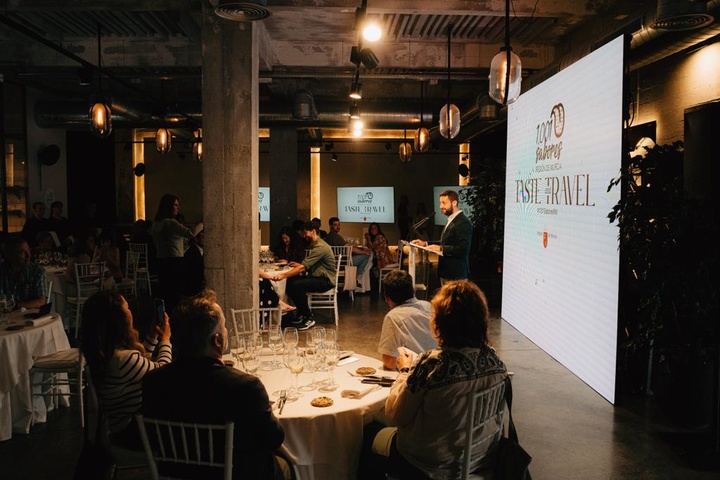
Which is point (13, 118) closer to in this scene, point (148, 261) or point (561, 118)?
point (148, 261)

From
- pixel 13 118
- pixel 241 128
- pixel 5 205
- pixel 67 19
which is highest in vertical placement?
pixel 67 19

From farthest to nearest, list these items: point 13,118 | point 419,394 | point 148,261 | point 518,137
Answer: point 13,118 < point 148,261 < point 518,137 < point 419,394

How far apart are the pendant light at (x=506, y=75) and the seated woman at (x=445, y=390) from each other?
5.36ft

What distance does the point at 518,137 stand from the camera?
669cm

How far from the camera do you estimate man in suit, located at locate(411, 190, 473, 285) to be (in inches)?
231

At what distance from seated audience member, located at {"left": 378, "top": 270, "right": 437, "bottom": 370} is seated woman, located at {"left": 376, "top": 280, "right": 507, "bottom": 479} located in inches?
30.7

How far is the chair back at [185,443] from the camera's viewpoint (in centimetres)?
205

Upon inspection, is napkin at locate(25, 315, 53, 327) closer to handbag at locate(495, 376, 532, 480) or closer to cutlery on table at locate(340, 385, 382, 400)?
cutlery on table at locate(340, 385, 382, 400)

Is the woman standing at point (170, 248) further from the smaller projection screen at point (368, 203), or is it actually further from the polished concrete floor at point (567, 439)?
the smaller projection screen at point (368, 203)

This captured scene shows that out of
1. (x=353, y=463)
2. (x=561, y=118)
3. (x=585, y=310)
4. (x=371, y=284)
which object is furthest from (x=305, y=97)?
(x=353, y=463)

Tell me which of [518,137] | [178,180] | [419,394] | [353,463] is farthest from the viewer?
[178,180]

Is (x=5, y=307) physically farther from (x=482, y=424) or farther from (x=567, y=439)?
(x=567, y=439)

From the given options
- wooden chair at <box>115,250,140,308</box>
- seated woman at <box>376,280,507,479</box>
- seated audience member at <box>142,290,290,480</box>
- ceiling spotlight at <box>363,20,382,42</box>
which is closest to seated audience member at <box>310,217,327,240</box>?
wooden chair at <box>115,250,140,308</box>

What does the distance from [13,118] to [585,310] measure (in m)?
10.1
